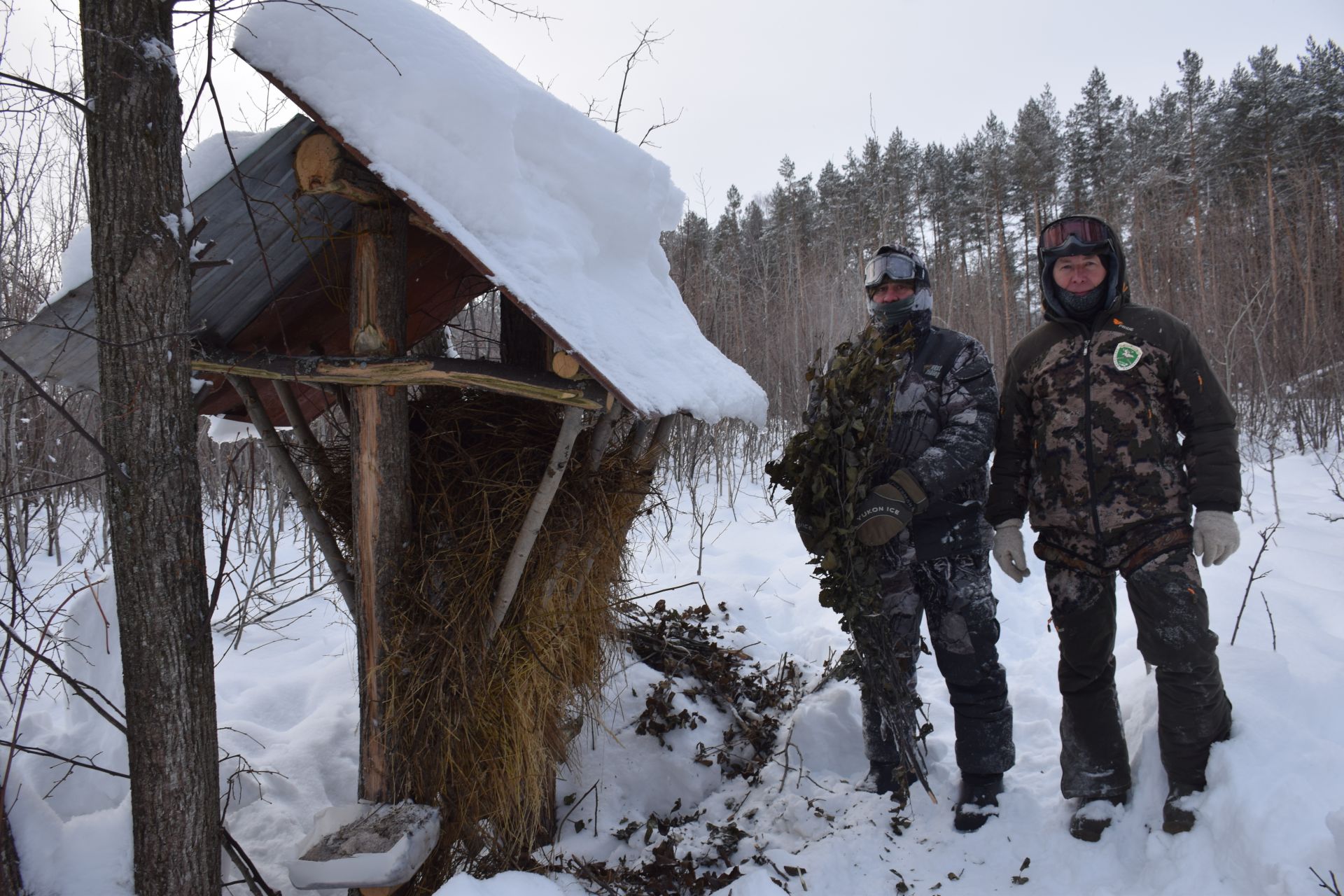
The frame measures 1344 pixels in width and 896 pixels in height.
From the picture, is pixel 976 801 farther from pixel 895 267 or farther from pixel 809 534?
pixel 895 267

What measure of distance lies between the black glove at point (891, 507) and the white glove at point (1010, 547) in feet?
1.50

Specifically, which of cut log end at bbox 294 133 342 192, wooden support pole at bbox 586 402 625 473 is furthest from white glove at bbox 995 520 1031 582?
cut log end at bbox 294 133 342 192

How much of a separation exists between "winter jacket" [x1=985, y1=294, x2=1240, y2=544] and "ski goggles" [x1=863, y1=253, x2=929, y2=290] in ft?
1.83

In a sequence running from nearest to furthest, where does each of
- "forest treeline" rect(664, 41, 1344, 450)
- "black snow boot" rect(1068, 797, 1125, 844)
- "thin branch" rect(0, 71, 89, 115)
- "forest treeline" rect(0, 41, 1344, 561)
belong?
"thin branch" rect(0, 71, 89, 115) < "black snow boot" rect(1068, 797, 1125, 844) < "forest treeline" rect(0, 41, 1344, 561) < "forest treeline" rect(664, 41, 1344, 450)

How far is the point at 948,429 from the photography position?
2.83 m

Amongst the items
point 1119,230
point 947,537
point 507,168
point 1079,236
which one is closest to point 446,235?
point 507,168

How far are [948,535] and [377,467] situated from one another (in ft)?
7.29

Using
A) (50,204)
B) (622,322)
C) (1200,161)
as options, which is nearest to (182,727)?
(622,322)

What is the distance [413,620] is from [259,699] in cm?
218

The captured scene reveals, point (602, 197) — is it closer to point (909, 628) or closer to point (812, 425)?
point (812, 425)

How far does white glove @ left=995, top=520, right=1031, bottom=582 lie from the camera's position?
2924mm

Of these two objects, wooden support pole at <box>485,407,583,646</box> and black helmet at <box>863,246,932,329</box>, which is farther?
black helmet at <box>863,246,932,329</box>

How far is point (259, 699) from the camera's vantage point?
4.03 m

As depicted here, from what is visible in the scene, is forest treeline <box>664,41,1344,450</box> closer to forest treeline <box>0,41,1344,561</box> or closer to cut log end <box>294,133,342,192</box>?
forest treeline <box>0,41,1344,561</box>
